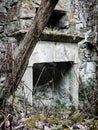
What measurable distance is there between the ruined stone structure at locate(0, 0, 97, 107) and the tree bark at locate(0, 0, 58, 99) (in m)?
1.55

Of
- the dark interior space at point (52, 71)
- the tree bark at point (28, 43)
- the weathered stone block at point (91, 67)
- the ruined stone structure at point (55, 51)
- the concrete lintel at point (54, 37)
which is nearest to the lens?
the tree bark at point (28, 43)

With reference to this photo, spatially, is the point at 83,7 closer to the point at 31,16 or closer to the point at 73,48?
the point at 73,48

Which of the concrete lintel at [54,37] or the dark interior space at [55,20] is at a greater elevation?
the dark interior space at [55,20]

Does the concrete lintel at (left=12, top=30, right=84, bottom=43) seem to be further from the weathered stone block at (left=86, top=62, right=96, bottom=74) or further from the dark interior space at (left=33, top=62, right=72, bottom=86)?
the weathered stone block at (left=86, top=62, right=96, bottom=74)

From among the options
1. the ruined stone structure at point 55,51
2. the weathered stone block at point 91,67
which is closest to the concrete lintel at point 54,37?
the ruined stone structure at point 55,51

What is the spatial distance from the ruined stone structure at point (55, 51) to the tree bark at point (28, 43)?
5.08ft

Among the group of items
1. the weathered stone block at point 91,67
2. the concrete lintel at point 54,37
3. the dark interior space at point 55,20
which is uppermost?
the dark interior space at point 55,20

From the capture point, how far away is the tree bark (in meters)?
2.54

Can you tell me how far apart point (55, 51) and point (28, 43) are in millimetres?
2326

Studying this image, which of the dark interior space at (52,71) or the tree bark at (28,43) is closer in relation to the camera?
the tree bark at (28,43)

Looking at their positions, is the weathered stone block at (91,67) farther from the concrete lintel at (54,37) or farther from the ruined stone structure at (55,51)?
the concrete lintel at (54,37)

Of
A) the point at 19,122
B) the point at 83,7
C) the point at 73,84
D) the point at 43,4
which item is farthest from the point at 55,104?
the point at 43,4

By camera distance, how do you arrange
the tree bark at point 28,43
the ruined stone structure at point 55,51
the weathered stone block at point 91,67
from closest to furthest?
the tree bark at point 28,43 → the ruined stone structure at point 55,51 → the weathered stone block at point 91,67

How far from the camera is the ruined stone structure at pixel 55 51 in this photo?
4668mm
